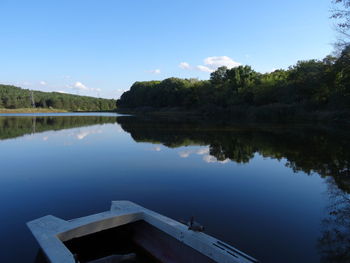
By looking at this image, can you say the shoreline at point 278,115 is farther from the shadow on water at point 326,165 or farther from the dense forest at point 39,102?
the dense forest at point 39,102

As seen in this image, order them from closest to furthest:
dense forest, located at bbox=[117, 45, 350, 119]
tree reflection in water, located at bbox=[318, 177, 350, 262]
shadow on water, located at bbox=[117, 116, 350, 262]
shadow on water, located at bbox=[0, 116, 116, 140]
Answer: tree reflection in water, located at bbox=[318, 177, 350, 262]
shadow on water, located at bbox=[117, 116, 350, 262]
shadow on water, located at bbox=[0, 116, 116, 140]
dense forest, located at bbox=[117, 45, 350, 119]

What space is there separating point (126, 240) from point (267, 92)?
189 feet

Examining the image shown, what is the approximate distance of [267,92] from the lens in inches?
2288

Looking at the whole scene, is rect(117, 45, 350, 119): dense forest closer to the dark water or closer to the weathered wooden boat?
the dark water

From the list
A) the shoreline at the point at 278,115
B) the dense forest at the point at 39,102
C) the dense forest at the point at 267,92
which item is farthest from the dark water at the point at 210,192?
the dense forest at the point at 39,102

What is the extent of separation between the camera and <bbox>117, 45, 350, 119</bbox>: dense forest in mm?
37147

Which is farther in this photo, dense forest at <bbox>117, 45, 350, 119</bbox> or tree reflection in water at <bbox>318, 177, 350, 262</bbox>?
dense forest at <bbox>117, 45, 350, 119</bbox>

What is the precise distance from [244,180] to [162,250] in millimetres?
6445

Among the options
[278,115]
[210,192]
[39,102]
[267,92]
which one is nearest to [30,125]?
[210,192]

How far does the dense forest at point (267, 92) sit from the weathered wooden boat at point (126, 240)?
21.2 m

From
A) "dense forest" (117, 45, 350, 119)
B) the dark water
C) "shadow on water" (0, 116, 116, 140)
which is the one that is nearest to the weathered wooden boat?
the dark water

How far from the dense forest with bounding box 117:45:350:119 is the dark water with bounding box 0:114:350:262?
13646 mm

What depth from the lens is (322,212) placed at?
25.0ft

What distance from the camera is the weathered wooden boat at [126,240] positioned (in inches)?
161
